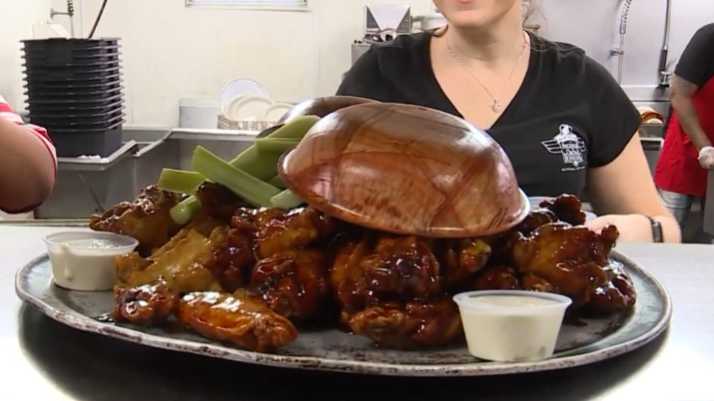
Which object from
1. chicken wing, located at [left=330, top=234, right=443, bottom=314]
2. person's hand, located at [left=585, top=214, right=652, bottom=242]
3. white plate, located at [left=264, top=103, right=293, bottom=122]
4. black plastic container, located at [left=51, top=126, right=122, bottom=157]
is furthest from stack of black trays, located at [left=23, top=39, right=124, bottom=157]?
chicken wing, located at [left=330, top=234, right=443, bottom=314]

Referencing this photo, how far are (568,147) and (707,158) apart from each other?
162 cm

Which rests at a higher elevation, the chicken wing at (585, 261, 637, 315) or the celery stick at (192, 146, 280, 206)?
the celery stick at (192, 146, 280, 206)

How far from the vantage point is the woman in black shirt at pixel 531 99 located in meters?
1.65

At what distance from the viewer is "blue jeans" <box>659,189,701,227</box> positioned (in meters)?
3.51

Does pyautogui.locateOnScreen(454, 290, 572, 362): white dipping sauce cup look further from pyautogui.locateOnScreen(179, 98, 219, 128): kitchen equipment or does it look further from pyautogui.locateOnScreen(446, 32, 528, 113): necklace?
pyautogui.locateOnScreen(179, 98, 219, 128): kitchen equipment

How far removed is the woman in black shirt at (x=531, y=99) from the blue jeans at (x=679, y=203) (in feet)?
6.19

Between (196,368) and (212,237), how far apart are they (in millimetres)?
125

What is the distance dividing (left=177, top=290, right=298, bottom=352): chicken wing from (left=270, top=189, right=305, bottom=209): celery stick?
91 millimetres

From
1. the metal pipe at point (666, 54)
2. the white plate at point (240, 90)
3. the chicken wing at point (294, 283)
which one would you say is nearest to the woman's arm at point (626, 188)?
the chicken wing at point (294, 283)

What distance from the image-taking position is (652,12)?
396 cm

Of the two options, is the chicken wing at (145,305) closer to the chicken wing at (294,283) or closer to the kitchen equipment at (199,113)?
the chicken wing at (294,283)

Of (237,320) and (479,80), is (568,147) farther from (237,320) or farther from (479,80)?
(237,320)

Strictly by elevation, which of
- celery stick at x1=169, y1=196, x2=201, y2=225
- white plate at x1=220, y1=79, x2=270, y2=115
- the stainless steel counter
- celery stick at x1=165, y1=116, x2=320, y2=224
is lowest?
white plate at x1=220, y1=79, x2=270, y2=115

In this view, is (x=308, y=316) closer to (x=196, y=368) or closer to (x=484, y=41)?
(x=196, y=368)
